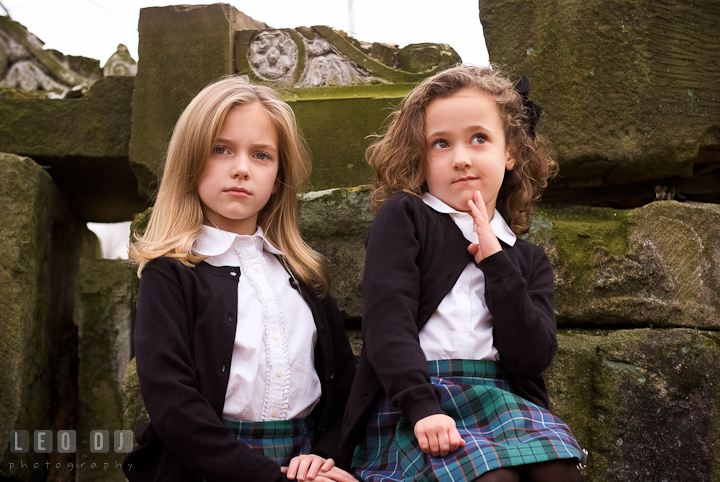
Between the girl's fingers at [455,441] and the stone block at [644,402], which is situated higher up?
the girl's fingers at [455,441]

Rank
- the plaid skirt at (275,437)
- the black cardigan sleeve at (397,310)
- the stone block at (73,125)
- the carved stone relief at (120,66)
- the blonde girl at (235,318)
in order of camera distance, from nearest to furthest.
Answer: the black cardigan sleeve at (397,310)
the blonde girl at (235,318)
the plaid skirt at (275,437)
the stone block at (73,125)
the carved stone relief at (120,66)

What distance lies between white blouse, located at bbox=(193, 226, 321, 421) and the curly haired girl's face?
0.56 m

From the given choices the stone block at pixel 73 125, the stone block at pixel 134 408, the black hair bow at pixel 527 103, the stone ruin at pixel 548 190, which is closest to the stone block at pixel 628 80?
the stone ruin at pixel 548 190

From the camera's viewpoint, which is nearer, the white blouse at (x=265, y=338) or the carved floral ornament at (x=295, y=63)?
the white blouse at (x=265, y=338)

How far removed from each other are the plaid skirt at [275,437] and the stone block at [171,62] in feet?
4.39

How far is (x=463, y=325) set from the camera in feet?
5.45

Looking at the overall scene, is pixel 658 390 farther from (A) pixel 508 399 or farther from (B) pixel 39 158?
(B) pixel 39 158

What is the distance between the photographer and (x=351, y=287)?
2223 mm

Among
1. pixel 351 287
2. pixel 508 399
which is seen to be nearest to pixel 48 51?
pixel 351 287

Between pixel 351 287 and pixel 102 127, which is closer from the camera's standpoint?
pixel 351 287

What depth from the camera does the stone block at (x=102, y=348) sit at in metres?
3.03

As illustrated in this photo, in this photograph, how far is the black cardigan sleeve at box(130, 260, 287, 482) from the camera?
1551mm

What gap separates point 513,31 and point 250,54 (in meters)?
1.11

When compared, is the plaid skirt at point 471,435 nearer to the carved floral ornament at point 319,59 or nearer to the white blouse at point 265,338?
the white blouse at point 265,338
